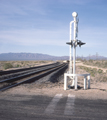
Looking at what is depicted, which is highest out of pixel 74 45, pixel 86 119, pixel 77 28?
pixel 77 28

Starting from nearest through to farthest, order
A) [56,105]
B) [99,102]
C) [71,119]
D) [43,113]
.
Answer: [71,119] < [43,113] < [56,105] < [99,102]

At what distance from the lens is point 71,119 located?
6004mm

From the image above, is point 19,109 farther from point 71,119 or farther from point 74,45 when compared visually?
point 74,45

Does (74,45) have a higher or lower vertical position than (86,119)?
higher

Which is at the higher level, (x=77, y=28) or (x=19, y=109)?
(x=77, y=28)

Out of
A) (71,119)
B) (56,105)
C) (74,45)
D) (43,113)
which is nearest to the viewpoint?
(71,119)

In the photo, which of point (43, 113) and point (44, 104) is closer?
point (43, 113)

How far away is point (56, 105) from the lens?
7641 millimetres

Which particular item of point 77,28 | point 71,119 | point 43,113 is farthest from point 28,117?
point 77,28

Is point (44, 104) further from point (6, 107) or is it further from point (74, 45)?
point (74, 45)

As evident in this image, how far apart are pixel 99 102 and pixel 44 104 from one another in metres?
2.30

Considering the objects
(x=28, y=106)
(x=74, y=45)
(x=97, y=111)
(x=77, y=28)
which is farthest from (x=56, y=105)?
(x=77, y=28)

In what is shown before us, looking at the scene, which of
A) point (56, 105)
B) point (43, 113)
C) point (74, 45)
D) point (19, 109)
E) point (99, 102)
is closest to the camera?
point (43, 113)

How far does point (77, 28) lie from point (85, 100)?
5.21 m
